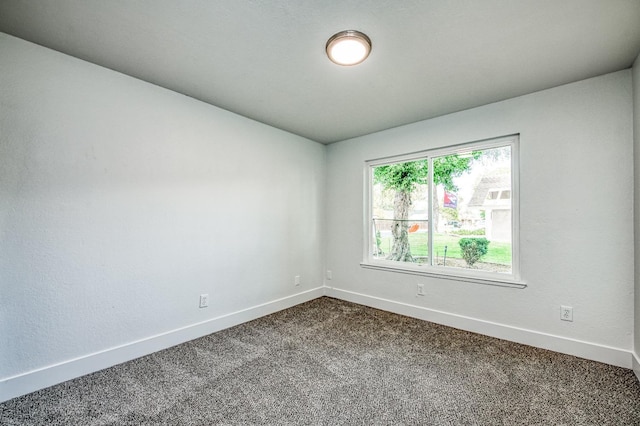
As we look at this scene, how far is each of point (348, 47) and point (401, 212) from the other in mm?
2306

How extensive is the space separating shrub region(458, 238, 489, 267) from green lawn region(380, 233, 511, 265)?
0.14ft

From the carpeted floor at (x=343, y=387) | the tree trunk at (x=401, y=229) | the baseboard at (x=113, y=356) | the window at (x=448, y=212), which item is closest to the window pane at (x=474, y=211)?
the window at (x=448, y=212)

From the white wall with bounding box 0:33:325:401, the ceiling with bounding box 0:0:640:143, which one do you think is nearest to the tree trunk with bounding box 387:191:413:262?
the ceiling with bounding box 0:0:640:143

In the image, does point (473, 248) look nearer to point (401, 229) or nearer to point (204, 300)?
point (401, 229)

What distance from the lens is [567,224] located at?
7.96ft

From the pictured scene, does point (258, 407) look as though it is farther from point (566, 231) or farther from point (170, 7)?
point (566, 231)

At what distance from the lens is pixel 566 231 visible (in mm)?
2430

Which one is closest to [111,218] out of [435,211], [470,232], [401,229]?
[401,229]

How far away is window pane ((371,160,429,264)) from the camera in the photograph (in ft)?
11.3

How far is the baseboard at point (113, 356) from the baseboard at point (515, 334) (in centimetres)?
161

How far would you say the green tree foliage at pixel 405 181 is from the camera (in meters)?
3.27

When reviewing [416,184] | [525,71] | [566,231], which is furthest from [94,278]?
[566,231]

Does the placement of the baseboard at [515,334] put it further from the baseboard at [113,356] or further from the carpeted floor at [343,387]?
the baseboard at [113,356]

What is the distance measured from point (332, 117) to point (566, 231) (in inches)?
99.5
